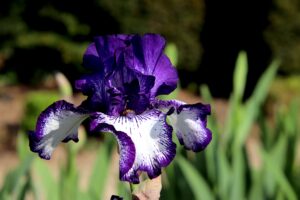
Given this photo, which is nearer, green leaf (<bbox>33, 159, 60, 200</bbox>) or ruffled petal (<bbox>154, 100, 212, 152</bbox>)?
ruffled petal (<bbox>154, 100, 212, 152</bbox>)

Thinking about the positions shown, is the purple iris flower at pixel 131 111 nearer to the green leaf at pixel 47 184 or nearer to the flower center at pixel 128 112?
the flower center at pixel 128 112

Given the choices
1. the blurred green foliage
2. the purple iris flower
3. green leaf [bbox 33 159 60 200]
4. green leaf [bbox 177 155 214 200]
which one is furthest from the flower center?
the blurred green foliage

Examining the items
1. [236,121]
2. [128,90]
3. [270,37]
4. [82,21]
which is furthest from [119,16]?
[128,90]

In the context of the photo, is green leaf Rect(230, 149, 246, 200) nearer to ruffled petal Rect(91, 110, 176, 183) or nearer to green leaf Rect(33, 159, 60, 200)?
green leaf Rect(33, 159, 60, 200)

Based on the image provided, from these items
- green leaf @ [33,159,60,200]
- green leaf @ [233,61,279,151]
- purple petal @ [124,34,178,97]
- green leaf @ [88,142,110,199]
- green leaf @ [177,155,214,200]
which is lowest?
green leaf @ [33,159,60,200]

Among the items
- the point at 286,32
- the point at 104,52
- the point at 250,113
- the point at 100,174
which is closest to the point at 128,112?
the point at 104,52

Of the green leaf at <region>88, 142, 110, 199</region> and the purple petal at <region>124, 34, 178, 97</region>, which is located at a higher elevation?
the purple petal at <region>124, 34, 178, 97</region>

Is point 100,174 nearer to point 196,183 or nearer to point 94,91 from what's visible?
point 196,183

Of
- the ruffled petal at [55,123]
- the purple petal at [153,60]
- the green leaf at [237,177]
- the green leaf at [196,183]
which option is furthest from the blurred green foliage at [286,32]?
the ruffled petal at [55,123]
